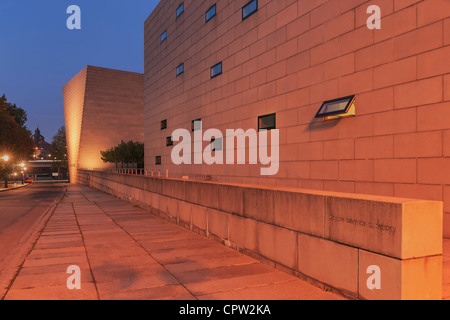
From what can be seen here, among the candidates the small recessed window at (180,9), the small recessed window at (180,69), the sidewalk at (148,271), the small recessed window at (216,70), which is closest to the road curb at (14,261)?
the sidewalk at (148,271)

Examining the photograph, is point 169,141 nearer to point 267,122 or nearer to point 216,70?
point 216,70

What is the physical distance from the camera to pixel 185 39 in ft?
83.3

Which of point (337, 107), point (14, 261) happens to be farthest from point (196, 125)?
point (14, 261)

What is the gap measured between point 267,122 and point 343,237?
1235cm

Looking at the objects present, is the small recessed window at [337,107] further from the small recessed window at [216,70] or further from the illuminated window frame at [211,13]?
the illuminated window frame at [211,13]

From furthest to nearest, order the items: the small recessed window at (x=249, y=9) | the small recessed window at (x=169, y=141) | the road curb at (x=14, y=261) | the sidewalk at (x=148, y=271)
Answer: the small recessed window at (x=169, y=141) < the small recessed window at (x=249, y=9) < the road curb at (x=14, y=261) < the sidewalk at (x=148, y=271)

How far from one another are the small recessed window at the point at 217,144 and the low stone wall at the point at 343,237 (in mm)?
12861

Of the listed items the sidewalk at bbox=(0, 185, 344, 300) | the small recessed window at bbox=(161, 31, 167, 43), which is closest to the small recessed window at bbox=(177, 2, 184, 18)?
the small recessed window at bbox=(161, 31, 167, 43)

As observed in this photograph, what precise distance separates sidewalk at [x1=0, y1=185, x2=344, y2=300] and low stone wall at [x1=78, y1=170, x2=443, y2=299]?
0.98ft

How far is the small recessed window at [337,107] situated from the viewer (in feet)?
37.2

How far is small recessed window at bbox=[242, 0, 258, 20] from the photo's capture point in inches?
666

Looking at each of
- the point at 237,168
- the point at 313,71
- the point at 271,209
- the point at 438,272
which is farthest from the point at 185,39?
the point at 438,272

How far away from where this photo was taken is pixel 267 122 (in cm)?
1634

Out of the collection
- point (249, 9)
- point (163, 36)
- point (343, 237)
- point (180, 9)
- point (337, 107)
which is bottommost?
point (343, 237)
